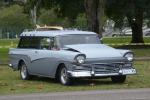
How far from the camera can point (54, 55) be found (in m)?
17.7

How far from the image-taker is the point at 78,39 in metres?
18.5

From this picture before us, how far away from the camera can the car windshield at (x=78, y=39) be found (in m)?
18.2

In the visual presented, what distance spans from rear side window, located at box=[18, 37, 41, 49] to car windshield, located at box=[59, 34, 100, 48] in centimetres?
120

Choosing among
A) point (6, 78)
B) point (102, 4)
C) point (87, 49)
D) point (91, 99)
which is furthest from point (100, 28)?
point (91, 99)

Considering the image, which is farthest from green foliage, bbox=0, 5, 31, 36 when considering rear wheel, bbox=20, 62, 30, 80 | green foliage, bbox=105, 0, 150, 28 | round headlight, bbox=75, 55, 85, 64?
round headlight, bbox=75, 55, 85, 64

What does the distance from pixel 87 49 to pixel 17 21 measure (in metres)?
77.6

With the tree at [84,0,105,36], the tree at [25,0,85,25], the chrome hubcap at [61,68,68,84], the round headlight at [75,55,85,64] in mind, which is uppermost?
the tree at [25,0,85,25]

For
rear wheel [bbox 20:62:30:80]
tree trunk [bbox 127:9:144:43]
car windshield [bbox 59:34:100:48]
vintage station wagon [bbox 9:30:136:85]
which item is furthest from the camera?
tree trunk [bbox 127:9:144:43]

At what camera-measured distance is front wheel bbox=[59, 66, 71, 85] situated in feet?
56.1

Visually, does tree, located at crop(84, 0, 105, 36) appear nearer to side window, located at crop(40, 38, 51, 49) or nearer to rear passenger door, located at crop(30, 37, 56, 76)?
side window, located at crop(40, 38, 51, 49)

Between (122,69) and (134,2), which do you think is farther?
(134,2)

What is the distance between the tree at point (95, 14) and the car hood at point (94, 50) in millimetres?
→ 16964

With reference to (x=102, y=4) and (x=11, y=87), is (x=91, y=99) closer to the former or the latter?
(x=11, y=87)

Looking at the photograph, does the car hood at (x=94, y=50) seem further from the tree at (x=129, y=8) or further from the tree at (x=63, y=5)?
the tree at (x=63, y=5)
